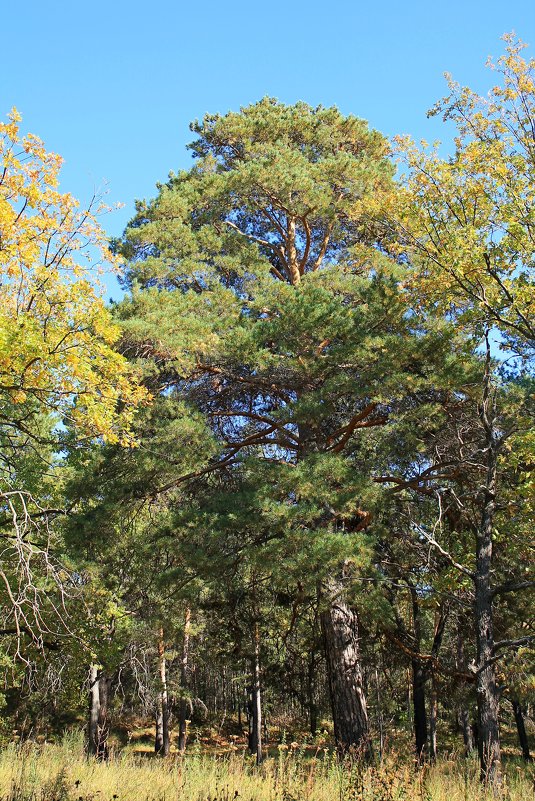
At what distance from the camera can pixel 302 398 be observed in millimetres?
9797

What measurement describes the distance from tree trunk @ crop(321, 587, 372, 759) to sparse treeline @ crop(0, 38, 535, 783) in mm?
38

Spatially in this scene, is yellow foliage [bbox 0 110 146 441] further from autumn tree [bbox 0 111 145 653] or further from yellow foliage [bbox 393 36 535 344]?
yellow foliage [bbox 393 36 535 344]

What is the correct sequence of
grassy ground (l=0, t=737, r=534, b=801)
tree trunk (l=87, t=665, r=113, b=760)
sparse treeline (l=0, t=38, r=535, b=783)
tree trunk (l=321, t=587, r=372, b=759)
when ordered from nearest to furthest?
grassy ground (l=0, t=737, r=534, b=801), sparse treeline (l=0, t=38, r=535, b=783), tree trunk (l=321, t=587, r=372, b=759), tree trunk (l=87, t=665, r=113, b=760)

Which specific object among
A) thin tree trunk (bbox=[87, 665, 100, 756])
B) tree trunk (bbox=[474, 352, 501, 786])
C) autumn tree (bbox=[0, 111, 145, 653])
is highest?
autumn tree (bbox=[0, 111, 145, 653])

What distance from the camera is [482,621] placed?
798cm

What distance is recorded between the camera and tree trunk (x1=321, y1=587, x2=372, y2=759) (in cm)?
977

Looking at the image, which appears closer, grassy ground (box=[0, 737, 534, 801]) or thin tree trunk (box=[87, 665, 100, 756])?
grassy ground (box=[0, 737, 534, 801])

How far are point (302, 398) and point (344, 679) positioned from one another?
4.49m

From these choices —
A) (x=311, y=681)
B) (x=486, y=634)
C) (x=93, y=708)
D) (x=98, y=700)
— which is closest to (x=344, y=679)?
(x=486, y=634)

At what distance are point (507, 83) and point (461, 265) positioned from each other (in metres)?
2.91

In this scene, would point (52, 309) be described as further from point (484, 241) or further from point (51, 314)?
point (484, 241)

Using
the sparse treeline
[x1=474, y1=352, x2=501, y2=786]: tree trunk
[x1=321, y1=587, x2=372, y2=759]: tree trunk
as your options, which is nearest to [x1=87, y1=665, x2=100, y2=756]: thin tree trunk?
the sparse treeline

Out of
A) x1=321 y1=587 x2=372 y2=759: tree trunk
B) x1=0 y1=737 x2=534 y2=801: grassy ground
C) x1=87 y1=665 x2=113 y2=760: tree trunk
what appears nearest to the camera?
x1=0 y1=737 x2=534 y2=801: grassy ground

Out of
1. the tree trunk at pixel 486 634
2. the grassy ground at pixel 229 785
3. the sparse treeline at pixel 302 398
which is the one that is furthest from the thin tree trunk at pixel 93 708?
the tree trunk at pixel 486 634
